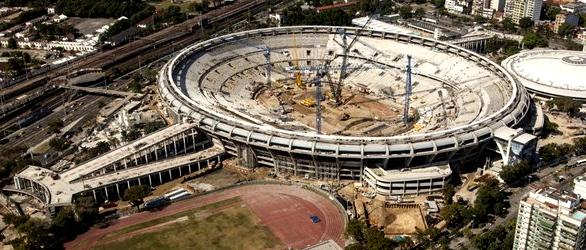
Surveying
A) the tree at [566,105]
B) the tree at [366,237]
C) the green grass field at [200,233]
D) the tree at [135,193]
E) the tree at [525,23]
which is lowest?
the green grass field at [200,233]

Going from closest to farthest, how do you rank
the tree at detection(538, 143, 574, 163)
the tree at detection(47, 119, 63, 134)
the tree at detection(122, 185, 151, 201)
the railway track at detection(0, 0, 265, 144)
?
the tree at detection(122, 185, 151, 201), the tree at detection(538, 143, 574, 163), the tree at detection(47, 119, 63, 134), the railway track at detection(0, 0, 265, 144)

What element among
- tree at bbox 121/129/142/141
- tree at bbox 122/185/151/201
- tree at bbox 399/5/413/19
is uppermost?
tree at bbox 399/5/413/19

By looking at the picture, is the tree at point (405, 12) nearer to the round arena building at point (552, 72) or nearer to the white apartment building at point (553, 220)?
the round arena building at point (552, 72)

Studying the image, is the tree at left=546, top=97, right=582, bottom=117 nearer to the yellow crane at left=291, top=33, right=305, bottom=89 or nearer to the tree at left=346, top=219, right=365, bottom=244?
the yellow crane at left=291, top=33, right=305, bottom=89

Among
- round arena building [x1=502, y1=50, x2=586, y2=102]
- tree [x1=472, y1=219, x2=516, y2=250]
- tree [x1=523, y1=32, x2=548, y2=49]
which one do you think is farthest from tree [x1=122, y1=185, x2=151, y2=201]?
tree [x1=523, y1=32, x2=548, y2=49]

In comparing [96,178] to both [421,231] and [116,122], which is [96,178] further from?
[421,231]

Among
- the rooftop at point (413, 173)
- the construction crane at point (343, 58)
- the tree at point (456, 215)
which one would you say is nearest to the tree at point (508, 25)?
the construction crane at point (343, 58)

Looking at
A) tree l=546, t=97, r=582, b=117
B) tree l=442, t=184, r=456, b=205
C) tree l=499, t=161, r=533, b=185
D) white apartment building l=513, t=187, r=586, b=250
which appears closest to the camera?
white apartment building l=513, t=187, r=586, b=250
